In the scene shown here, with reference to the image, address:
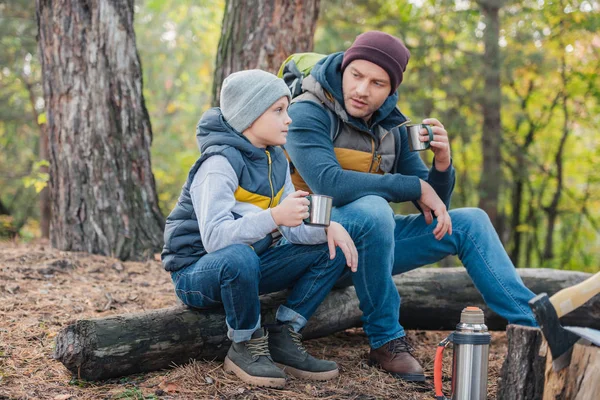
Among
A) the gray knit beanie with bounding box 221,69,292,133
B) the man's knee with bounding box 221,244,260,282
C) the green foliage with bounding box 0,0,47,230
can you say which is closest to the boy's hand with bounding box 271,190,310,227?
the man's knee with bounding box 221,244,260,282

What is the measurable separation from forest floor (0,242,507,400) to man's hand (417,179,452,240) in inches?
31.0

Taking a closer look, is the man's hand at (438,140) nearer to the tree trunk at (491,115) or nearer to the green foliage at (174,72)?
the tree trunk at (491,115)

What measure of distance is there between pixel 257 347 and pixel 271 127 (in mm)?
1045

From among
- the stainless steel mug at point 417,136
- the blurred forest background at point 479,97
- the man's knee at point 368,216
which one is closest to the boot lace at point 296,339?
the man's knee at point 368,216

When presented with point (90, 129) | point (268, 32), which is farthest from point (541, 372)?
point (90, 129)

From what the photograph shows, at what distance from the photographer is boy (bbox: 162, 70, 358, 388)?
2.79 metres

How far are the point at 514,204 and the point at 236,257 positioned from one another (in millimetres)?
10025

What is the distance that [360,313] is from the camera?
150 inches

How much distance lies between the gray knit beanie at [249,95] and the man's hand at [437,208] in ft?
3.18

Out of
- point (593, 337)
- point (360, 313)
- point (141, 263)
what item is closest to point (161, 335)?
point (360, 313)

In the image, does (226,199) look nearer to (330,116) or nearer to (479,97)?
(330,116)

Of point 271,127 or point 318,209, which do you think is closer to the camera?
point 318,209

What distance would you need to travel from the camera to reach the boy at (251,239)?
2.79 metres

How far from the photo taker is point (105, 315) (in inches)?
147
